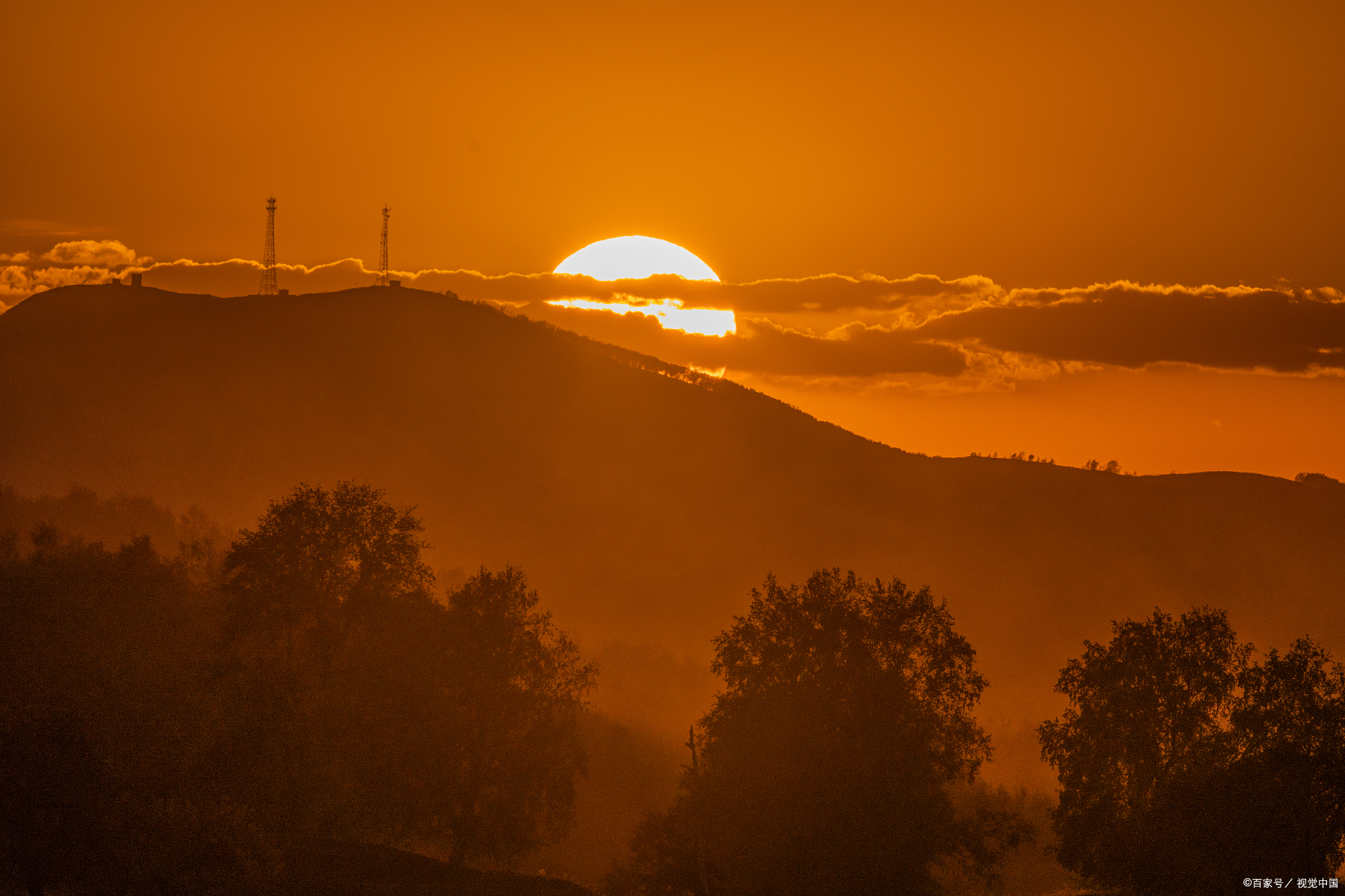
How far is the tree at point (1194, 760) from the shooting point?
4731 cm

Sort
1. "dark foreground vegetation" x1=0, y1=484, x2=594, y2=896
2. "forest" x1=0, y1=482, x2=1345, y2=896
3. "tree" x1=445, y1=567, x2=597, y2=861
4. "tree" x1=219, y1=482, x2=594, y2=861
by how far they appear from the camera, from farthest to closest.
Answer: "tree" x1=445, y1=567, x2=597, y2=861 < "tree" x1=219, y1=482, x2=594, y2=861 < "forest" x1=0, y1=482, x2=1345, y2=896 < "dark foreground vegetation" x1=0, y1=484, x2=594, y2=896

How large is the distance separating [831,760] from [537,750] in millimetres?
19563

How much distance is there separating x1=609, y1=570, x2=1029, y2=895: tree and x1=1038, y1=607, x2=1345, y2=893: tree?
3888 mm

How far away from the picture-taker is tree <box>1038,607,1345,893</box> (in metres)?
47.3

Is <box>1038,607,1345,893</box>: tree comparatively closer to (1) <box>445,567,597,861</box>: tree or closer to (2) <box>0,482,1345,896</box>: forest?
(2) <box>0,482,1345,896</box>: forest

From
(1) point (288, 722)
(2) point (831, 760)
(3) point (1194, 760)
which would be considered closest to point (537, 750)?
(1) point (288, 722)

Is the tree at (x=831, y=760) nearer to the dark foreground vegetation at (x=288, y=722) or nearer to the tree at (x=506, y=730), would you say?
the tree at (x=506, y=730)

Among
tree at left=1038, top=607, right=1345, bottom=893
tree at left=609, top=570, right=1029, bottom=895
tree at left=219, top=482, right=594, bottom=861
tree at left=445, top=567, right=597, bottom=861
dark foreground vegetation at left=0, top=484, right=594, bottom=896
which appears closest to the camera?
dark foreground vegetation at left=0, top=484, right=594, bottom=896

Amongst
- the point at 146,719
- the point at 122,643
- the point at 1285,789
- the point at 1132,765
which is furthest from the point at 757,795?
the point at 122,643

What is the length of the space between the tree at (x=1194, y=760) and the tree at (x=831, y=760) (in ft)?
12.8

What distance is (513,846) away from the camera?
62.4 m

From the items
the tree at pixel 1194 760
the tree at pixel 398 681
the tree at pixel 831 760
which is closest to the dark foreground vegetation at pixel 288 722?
the tree at pixel 398 681

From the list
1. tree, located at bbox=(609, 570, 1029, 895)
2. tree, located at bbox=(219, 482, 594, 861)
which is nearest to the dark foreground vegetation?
tree, located at bbox=(219, 482, 594, 861)

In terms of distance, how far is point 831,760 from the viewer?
5109cm
